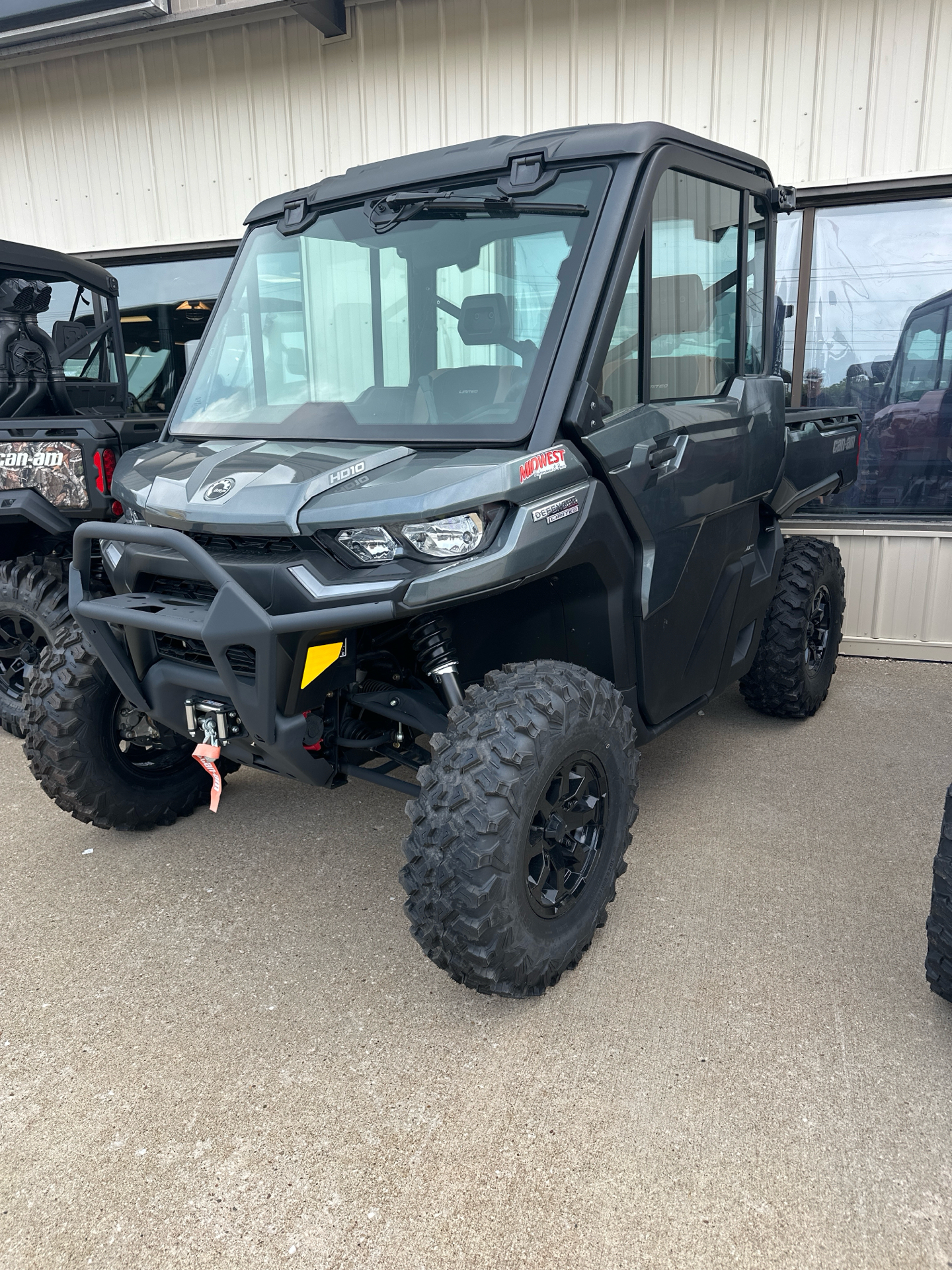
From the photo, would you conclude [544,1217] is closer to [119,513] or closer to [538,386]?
[538,386]

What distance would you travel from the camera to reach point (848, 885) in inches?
123

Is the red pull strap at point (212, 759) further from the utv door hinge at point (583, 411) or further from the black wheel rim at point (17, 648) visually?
the black wheel rim at point (17, 648)

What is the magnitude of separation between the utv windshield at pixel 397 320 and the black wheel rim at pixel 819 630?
2.50 meters

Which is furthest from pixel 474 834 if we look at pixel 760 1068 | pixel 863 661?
pixel 863 661

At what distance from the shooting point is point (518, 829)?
2.32 metres

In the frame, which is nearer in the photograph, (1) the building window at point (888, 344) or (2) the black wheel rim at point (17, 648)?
(2) the black wheel rim at point (17, 648)

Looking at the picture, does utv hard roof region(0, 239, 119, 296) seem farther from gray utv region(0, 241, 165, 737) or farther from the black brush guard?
the black brush guard

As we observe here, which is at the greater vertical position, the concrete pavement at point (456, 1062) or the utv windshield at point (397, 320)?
the utv windshield at point (397, 320)

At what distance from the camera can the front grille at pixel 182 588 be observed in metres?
2.55

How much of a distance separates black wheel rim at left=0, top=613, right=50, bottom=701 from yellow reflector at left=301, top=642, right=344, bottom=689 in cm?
260

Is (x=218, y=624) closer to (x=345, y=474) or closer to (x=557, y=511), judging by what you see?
(x=345, y=474)

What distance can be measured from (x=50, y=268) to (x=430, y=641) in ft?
13.6

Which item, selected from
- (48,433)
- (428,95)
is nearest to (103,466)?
(48,433)

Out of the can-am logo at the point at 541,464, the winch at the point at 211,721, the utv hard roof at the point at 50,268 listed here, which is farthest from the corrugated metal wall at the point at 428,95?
the winch at the point at 211,721
